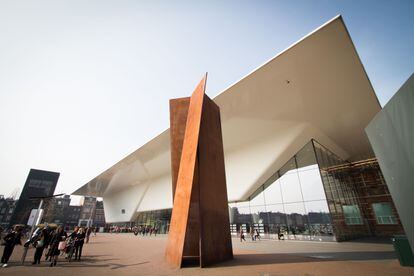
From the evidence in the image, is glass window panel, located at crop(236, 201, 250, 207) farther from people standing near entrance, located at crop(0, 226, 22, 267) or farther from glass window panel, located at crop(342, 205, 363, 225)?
people standing near entrance, located at crop(0, 226, 22, 267)

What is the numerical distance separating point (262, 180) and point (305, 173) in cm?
377

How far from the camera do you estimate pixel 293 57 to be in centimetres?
1035

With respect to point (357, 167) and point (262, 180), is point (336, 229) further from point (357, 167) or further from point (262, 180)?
point (357, 167)

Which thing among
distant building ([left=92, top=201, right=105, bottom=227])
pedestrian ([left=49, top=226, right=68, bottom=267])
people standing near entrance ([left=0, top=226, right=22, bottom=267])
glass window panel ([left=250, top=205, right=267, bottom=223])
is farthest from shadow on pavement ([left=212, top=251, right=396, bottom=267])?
distant building ([left=92, top=201, right=105, bottom=227])

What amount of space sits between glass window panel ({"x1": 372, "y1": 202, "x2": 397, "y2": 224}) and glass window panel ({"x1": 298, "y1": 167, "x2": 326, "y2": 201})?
32.0 ft

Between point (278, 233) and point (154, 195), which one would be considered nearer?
point (278, 233)

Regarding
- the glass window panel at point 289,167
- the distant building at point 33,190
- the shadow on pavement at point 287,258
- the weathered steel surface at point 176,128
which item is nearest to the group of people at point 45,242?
the weathered steel surface at point 176,128

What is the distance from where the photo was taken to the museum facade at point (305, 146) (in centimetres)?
1092

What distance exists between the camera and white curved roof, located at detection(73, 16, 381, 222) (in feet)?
33.4

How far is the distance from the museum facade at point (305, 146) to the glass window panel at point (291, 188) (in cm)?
8

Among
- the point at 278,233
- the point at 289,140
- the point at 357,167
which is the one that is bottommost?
the point at 278,233

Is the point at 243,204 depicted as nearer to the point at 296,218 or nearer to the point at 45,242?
the point at 296,218

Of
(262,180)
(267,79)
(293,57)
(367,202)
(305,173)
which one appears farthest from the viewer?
(367,202)

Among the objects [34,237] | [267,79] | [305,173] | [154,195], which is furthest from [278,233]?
[154,195]
